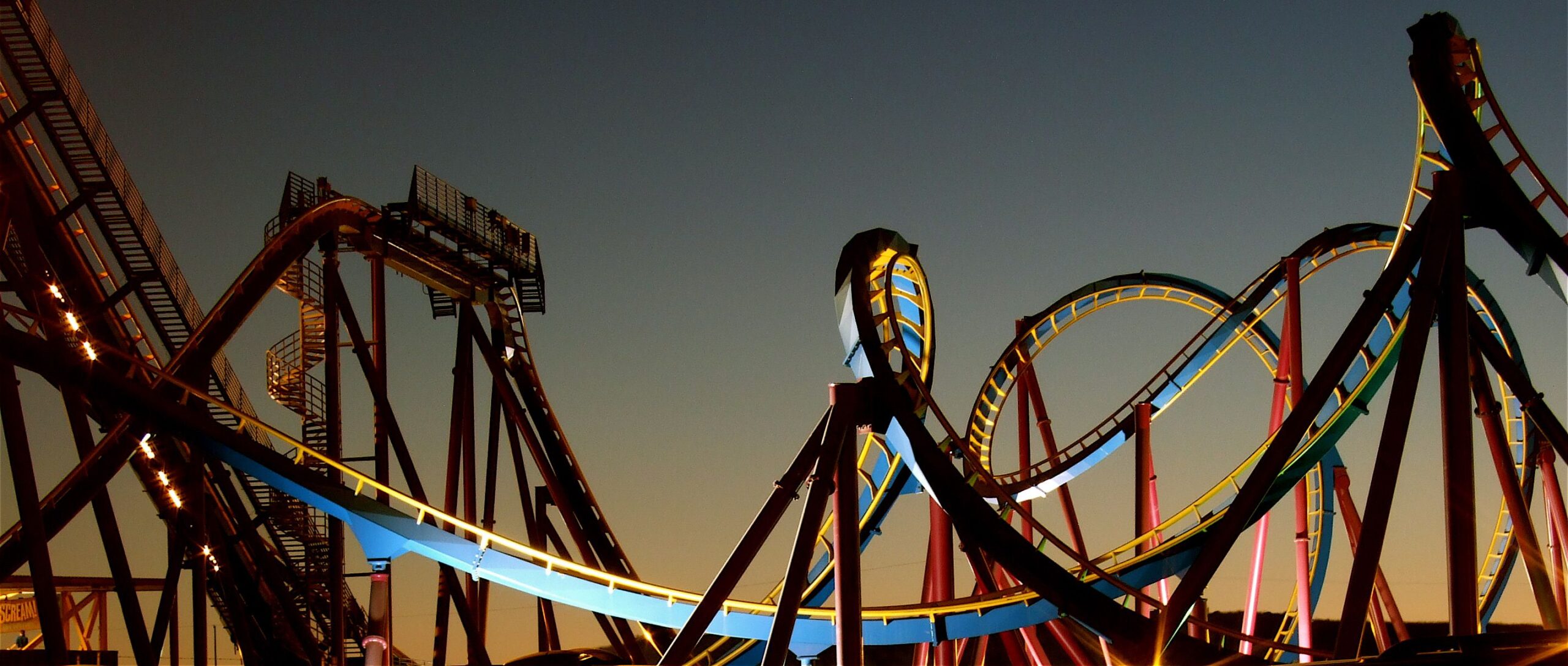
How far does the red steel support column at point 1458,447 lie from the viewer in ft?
44.0

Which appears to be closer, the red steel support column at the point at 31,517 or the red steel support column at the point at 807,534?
the red steel support column at the point at 31,517

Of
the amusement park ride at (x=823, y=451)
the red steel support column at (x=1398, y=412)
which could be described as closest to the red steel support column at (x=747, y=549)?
the amusement park ride at (x=823, y=451)

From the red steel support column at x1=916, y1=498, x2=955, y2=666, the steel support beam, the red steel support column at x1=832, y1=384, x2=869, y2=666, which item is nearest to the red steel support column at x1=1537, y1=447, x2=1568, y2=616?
the steel support beam

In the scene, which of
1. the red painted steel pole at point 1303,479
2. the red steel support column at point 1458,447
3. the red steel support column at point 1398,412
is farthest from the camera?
the red painted steel pole at point 1303,479

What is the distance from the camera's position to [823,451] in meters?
14.2

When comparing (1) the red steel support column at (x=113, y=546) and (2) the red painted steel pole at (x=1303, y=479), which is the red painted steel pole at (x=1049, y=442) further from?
(1) the red steel support column at (x=113, y=546)

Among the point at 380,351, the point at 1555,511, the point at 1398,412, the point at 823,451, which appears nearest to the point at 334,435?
the point at 380,351

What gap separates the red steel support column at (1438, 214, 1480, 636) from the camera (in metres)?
13.4

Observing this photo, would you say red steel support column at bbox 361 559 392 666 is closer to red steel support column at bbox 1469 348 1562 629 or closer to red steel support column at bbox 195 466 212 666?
red steel support column at bbox 195 466 212 666

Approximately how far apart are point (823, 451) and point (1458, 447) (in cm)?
569

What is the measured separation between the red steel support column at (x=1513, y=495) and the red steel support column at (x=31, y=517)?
44.9ft

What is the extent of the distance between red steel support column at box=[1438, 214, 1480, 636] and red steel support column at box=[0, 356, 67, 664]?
1189 cm

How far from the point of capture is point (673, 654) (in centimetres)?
1347

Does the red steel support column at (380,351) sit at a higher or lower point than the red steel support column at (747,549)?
higher
